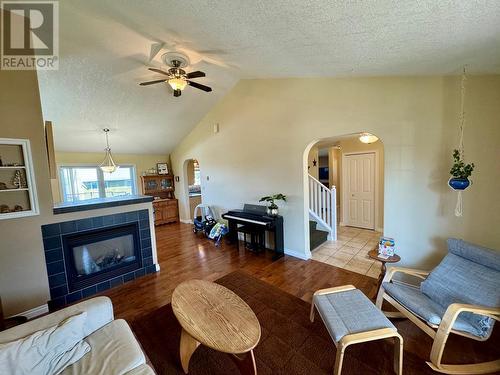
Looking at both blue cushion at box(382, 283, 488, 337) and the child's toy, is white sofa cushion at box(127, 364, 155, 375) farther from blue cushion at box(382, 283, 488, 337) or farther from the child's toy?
the child's toy

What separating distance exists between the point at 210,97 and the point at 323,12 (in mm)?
3443

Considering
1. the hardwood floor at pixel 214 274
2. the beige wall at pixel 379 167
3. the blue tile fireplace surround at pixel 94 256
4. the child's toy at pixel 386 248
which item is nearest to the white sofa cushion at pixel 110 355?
the hardwood floor at pixel 214 274

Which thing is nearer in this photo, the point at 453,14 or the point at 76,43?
the point at 453,14

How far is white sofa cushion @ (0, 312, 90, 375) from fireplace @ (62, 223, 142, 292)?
1596mm

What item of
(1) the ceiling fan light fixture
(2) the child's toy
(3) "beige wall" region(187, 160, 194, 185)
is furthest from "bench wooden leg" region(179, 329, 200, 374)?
(3) "beige wall" region(187, 160, 194, 185)

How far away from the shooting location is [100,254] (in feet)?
9.49

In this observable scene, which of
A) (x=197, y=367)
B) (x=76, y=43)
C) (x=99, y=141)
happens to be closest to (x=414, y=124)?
(x=197, y=367)

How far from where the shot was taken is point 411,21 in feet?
4.32

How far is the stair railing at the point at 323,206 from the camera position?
438 cm

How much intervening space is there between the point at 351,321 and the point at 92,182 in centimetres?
685

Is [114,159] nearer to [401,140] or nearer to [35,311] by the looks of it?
[35,311]

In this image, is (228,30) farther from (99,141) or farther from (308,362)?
(99,141)

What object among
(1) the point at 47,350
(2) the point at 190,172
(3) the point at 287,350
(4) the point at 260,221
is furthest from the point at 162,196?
(3) the point at 287,350

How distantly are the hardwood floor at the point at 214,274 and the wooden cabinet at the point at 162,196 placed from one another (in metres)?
2.17
